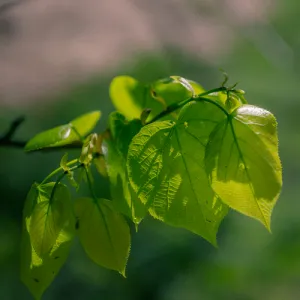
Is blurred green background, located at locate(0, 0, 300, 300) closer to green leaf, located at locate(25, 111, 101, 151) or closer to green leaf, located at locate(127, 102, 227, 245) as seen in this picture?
green leaf, located at locate(25, 111, 101, 151)

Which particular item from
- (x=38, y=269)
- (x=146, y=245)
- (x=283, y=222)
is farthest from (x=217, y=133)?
(x=283, y=222)

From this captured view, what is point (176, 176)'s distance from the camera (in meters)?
0.32

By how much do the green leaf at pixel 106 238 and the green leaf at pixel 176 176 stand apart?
44 millimetres

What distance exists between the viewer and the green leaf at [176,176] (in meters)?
0.32

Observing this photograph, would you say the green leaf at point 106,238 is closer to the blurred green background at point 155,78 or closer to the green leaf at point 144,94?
the green leaf at point 144,94

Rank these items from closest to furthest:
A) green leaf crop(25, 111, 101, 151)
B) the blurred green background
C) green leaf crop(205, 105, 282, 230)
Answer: green leaf crop(205, 105, 282, 230), green leaf crop(25, 111, 101, 151), the blurred green background

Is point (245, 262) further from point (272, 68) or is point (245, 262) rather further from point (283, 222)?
point (272, 68)

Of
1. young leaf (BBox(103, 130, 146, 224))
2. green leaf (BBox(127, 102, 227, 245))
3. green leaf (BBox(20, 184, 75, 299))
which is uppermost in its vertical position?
green leaf (BBox(127, 102, 227, 245))

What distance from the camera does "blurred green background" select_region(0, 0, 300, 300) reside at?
1.45 metres

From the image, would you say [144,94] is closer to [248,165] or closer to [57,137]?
[57,137]

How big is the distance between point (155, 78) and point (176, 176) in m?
1.43

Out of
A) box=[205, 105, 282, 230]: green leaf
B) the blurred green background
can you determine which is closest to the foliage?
box=[205, 105, 282, 230]: green leaf

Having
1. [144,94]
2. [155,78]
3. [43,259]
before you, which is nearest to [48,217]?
[43,259]

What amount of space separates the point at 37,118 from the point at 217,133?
151 centimetres
